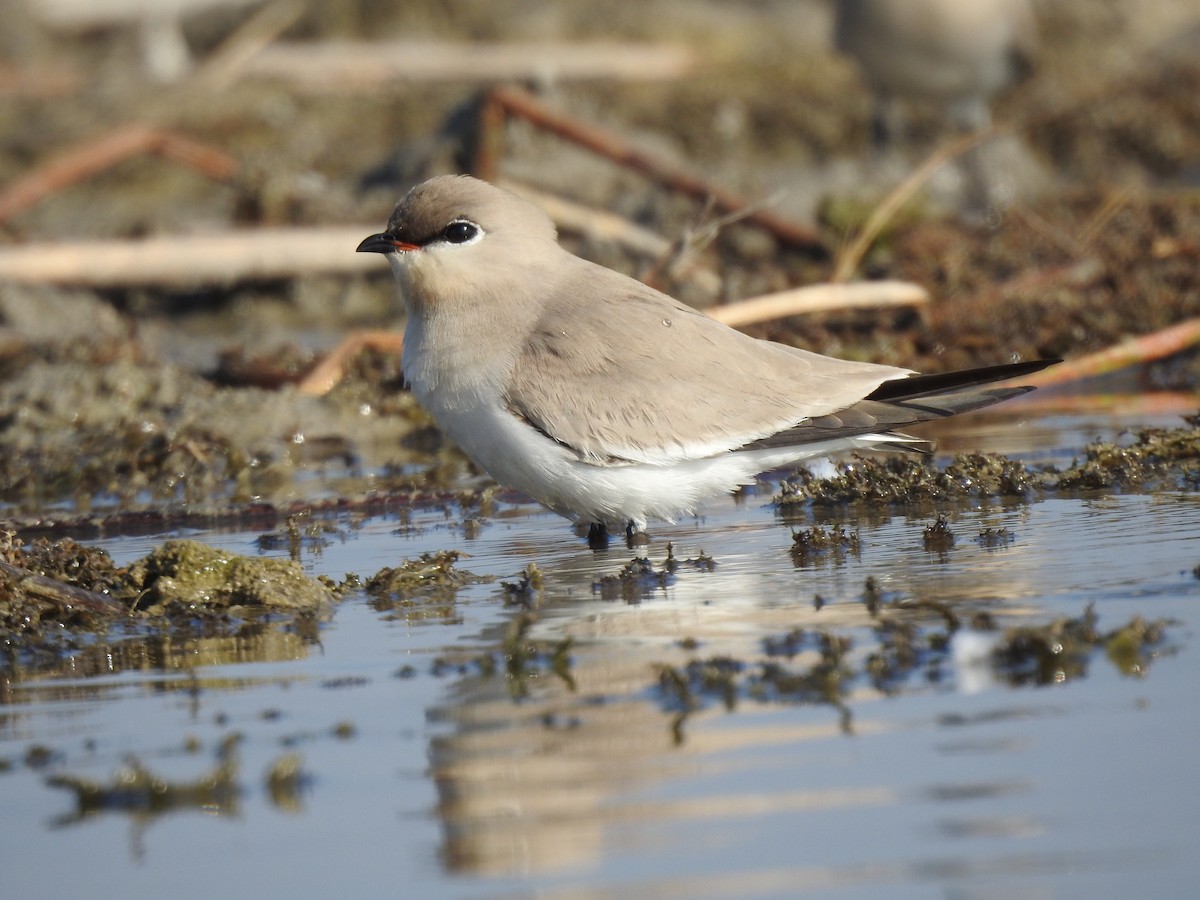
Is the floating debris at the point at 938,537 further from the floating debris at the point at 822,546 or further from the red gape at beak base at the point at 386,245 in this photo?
the red gape at beak base at the point at 386,245

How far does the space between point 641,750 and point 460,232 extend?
8.63 ft

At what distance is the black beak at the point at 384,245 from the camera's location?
535 cm

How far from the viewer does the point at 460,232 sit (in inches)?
209

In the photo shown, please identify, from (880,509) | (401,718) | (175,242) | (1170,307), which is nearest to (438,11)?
(175,242)

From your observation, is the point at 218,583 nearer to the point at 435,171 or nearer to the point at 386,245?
the point at 386,245

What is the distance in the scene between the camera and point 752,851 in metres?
2.57

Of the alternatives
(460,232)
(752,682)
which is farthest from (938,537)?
(460,232)

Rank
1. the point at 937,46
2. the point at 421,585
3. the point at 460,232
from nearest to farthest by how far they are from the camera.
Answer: the point at 421,585, the point at 460,232, the point at 937,46

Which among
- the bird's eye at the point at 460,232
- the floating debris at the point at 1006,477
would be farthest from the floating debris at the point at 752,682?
the bird's eye at the point at 460,232

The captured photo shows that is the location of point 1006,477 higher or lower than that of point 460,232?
lower

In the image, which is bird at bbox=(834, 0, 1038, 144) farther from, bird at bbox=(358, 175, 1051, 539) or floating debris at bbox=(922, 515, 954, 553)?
floating debris at bbox=(922, 515, 954, 553)

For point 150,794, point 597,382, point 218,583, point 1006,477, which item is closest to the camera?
point 150,794

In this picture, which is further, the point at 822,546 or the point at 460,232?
the point at 460,232

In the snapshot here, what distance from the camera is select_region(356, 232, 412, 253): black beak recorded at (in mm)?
5352
